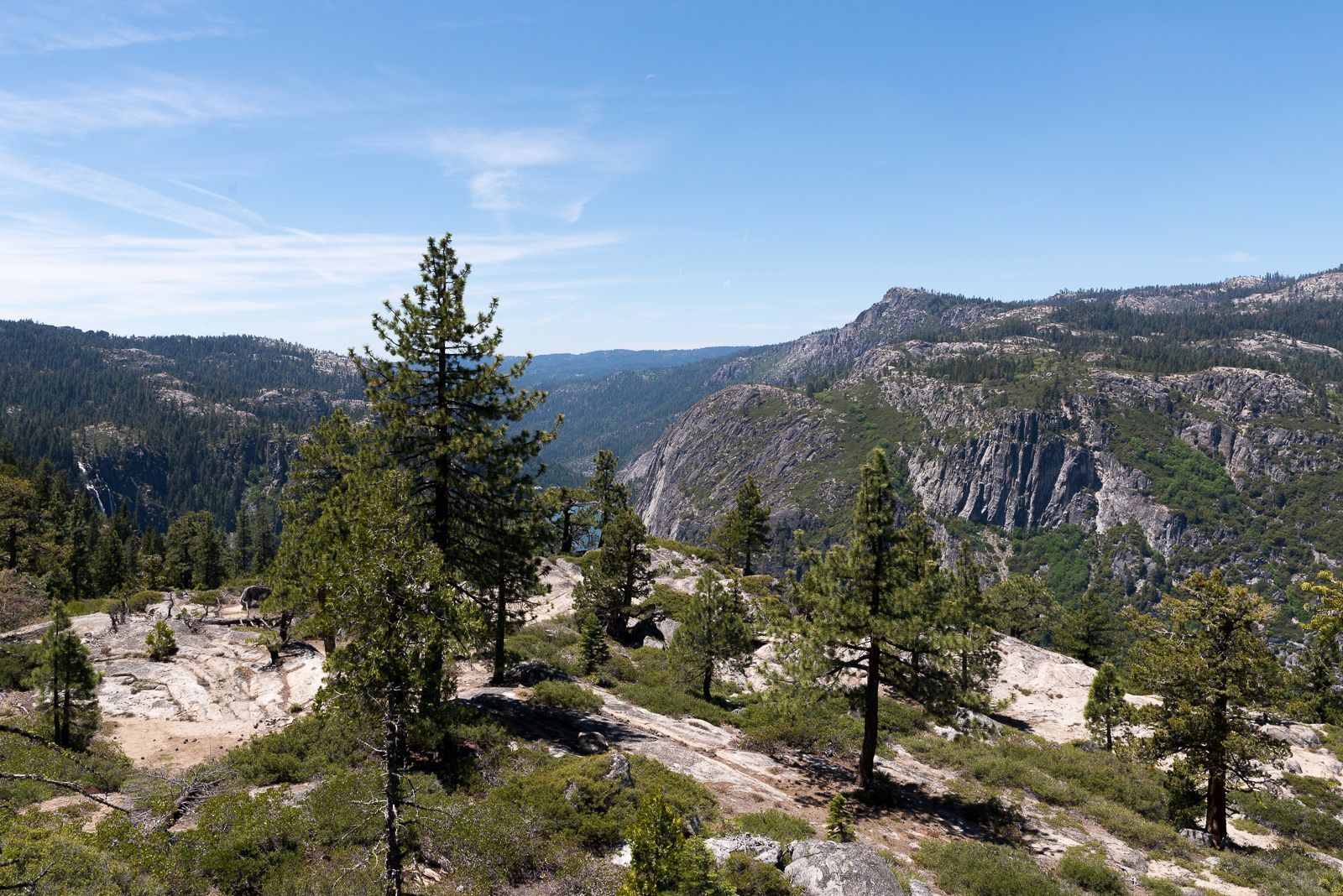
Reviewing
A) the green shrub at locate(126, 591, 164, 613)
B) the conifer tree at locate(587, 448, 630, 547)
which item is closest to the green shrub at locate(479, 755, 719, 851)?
the conifer tree at locate(587, 448, 630, 547)

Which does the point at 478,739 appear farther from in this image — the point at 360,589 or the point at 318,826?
the point at 360,589

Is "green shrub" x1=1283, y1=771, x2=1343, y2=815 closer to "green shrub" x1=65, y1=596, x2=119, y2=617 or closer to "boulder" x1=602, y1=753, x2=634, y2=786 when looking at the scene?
"boulder" x1=602, y1=753, x2=634, y2=786

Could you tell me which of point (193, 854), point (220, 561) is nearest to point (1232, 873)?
point (193, 854)

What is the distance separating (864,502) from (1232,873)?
1575cm

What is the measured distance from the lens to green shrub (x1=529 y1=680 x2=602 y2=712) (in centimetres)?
2478

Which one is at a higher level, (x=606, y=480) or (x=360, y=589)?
(x=360, y=589)

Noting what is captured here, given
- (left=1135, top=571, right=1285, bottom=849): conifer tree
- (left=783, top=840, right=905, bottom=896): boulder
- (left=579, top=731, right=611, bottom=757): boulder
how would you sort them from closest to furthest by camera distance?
(left=783, top=840, right=905, bottom=896): boulder
(left=579, top=731, right=611, bottom=757): boulder
(left=1135, top=571, right=1285, bottom=849): conifer tree

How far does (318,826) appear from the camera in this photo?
1322 centimetres

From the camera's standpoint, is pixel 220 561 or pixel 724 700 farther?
pixel 220 561

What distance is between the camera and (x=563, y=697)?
24906mm

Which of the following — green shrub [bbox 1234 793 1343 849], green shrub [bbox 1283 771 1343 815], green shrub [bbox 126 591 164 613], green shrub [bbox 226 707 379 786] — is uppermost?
green shrub [bbox 226 707 379 786]

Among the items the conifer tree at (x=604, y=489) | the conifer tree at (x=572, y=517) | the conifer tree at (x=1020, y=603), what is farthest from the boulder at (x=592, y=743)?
the conifer tree at (x=1020, y=603)

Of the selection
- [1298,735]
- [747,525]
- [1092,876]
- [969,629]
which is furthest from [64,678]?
[1298,735]

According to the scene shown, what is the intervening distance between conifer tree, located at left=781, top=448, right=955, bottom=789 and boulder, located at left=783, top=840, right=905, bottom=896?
6966 mm
